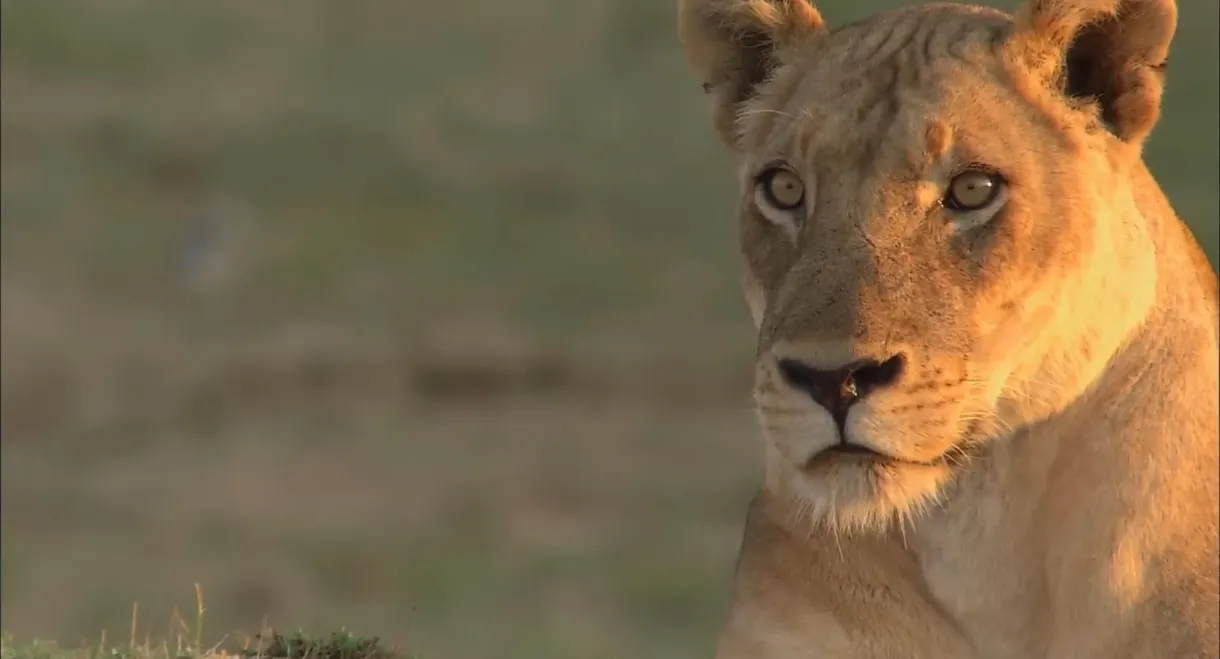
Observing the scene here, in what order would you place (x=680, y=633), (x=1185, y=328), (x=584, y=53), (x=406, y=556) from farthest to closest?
(x=584, y=53), (x=406, y=556), (x=680, y=633), (x=1185, y=328)

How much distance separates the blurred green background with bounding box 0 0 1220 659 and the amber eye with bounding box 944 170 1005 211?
19.3 metres

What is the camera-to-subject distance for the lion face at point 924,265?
4.60m

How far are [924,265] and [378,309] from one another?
95.0 ft

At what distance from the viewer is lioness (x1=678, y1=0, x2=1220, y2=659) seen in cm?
466

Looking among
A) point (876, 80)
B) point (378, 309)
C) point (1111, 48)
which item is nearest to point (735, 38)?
point (876, 80)

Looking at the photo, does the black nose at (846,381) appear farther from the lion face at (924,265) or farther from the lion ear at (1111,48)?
the lion ear at (1111,48)

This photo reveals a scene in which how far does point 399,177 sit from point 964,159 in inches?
1217

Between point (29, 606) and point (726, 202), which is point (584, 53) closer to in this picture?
point (726, 202)

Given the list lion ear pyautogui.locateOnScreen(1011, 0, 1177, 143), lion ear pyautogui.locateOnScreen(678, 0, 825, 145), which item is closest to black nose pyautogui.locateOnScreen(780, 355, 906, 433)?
lion ear pyautogui.locateOnScreen(1011, 0, 1177, 143)

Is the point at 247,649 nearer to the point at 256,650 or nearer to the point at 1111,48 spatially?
the point at 256,650

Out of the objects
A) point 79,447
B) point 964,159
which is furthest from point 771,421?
point 79,447

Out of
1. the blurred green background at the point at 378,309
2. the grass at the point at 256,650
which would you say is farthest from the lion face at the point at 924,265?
the blurred green background at the point at 378,309

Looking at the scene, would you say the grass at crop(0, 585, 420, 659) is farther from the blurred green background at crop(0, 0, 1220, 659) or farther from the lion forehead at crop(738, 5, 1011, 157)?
the blurred green background at crop(0, 0, 1220, 659)

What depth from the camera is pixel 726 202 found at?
112 feet
